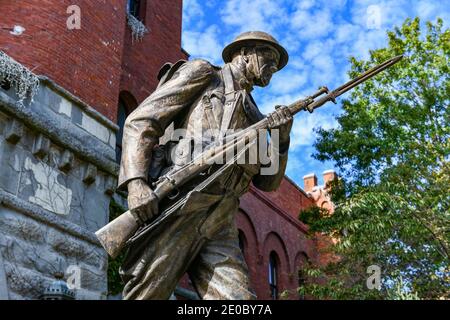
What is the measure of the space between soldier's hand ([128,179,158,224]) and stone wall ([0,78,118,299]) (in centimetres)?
447

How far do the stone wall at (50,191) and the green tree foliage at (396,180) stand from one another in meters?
5.46

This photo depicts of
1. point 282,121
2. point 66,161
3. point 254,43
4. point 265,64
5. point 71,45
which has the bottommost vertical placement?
point 282,121

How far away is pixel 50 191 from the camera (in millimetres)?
8258

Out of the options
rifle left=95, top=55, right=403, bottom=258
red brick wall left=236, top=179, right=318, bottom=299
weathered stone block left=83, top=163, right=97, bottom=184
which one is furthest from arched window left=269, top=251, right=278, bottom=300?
rifle left=95, top=55, right=403, bottom=258

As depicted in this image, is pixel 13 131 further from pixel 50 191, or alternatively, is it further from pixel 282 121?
pixel 282 121

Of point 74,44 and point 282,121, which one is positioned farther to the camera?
point 74,44

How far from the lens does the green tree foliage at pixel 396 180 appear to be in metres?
12.5

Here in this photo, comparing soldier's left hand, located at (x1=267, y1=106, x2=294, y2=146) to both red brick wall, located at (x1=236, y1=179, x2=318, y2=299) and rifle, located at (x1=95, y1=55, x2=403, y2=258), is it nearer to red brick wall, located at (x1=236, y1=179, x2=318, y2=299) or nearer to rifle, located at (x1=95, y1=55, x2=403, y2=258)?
rifle, located at (x1=95, y1=55, x2=403, y2=258)

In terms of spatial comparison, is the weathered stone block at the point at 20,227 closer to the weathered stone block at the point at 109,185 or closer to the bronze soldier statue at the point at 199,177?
the weathered stone block at the point at 109,185

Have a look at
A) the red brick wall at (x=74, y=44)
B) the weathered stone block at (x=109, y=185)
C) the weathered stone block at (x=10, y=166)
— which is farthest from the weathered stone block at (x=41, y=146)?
the weathered stone block at (x=109, y=185)

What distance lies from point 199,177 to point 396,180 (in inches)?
433

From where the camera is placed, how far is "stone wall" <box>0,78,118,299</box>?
749cm

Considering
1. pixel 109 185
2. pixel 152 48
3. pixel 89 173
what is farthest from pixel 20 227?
pixel 152 48
